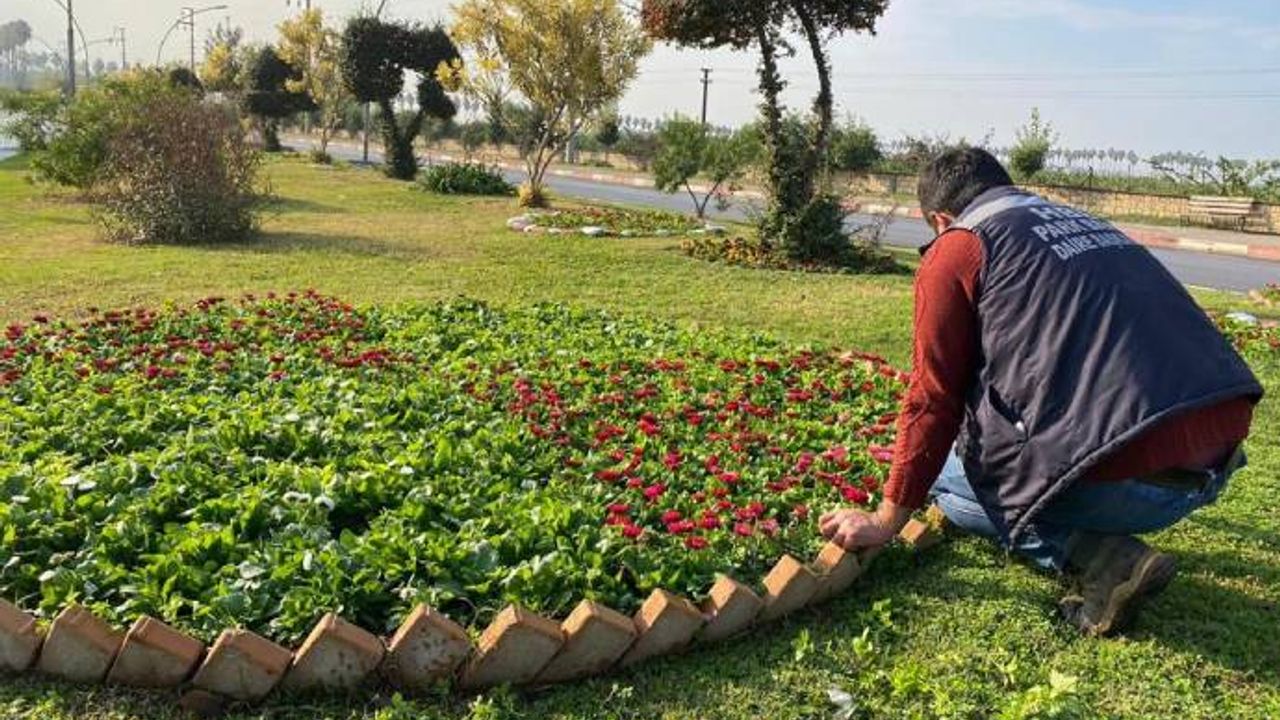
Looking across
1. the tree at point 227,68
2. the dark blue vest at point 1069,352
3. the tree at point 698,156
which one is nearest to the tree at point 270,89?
the tree at point 227,68

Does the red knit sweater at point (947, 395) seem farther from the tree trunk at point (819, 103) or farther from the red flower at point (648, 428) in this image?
the tree trunk at point (819, 103)

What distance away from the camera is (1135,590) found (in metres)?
3.01

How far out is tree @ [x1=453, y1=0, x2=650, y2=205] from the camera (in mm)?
18938

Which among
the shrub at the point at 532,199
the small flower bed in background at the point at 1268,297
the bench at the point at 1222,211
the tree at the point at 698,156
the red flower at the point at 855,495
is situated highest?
the tree at the point at 698,156

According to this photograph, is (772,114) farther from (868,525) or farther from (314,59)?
(314,59)

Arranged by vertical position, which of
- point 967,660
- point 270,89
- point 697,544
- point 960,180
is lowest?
point 967,660

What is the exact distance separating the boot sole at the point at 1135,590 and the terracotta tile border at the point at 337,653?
4.12 feet

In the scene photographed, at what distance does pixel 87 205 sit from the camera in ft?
54.6

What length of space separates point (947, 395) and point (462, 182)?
20160 millimetres

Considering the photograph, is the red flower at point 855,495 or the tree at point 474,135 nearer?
the red flower at point 855,495

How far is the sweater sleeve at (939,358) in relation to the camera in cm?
303

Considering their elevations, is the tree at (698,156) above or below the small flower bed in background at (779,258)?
above

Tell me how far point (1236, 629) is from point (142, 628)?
3.17 metres

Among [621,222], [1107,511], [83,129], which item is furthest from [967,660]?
[83,129]
